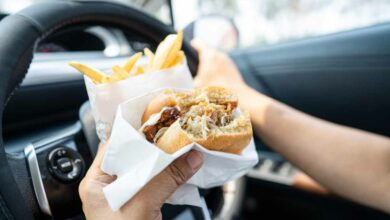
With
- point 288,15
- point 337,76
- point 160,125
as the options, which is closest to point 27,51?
point 160,125

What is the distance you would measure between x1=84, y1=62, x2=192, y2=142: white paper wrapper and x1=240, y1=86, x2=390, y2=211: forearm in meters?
0.53

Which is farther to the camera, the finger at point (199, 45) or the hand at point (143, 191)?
the finger at point (199, 45)

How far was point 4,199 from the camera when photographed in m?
0.54

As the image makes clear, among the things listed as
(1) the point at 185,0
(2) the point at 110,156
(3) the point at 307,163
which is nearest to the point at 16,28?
(2) the point at 110,156

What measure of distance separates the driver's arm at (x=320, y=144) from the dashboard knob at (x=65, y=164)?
1.41ft

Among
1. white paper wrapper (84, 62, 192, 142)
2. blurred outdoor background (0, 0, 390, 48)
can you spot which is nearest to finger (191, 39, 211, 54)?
blurred outdoor background (0, 0, 390, 48)

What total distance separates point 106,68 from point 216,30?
2.02ft

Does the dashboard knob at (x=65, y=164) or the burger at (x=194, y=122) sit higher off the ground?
the burger at (x=194, y=122)

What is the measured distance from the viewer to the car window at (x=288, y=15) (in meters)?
1.74

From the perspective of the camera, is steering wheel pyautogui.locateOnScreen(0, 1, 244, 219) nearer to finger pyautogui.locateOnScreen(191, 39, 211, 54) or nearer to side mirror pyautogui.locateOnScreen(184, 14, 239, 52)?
finger pyautogui.locateOnScreen(191, 39, 211, 54)

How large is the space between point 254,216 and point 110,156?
1371 millimetres

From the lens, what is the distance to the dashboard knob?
0.74m

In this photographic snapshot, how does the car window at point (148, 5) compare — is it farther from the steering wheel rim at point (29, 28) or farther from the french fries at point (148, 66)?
the french fries at point (148, 66)

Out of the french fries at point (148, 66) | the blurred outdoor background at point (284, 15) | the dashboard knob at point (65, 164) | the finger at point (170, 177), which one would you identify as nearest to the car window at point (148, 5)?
the blurred outdoor background at point (284, 15)
